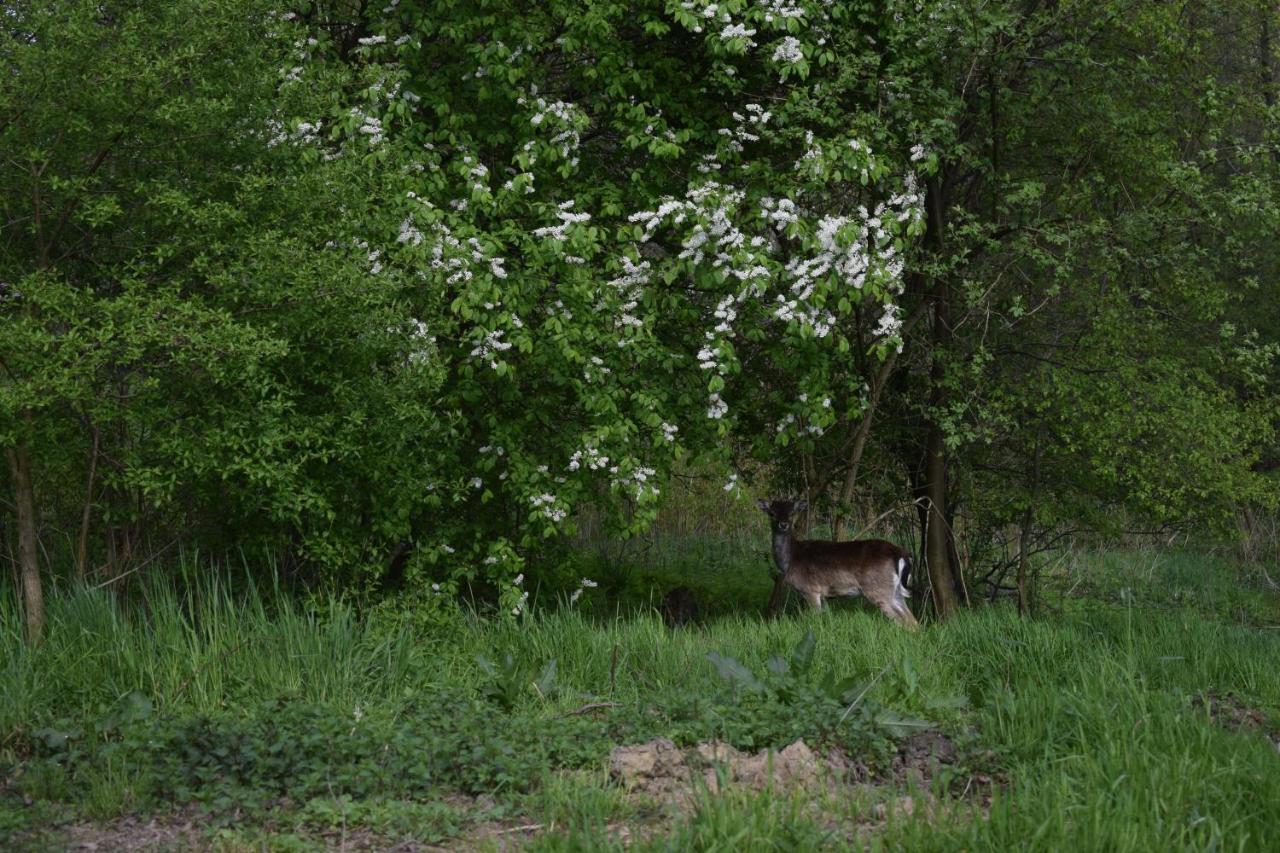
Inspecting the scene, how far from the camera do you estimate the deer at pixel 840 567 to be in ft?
34.9

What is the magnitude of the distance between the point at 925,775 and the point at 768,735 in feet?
2.27

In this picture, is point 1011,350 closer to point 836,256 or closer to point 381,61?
point 836,256

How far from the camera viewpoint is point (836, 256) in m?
9.31

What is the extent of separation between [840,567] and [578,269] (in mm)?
3286

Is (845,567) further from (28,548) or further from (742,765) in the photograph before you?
(28,548)

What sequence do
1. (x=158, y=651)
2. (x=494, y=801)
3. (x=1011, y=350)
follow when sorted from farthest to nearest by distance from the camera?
(x=1011, y=350)
(x=158, y=651)
(x=494, y=801)

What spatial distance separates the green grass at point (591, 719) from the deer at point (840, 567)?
1.52 m

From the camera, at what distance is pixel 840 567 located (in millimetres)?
10766

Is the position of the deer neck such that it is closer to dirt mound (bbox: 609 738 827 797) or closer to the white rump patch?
the white rump patch

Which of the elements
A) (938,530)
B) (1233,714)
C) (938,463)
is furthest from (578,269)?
(1233,714)

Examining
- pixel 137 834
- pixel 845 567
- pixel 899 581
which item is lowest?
pixel 899 581

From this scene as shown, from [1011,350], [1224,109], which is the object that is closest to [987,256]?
[1011,350]

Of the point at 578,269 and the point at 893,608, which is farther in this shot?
the point at 893,608

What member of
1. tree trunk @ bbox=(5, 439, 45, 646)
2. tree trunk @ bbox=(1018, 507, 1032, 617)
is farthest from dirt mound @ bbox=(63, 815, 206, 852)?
tree trunk @ bbox=(1018, 507, 1032, 617)
